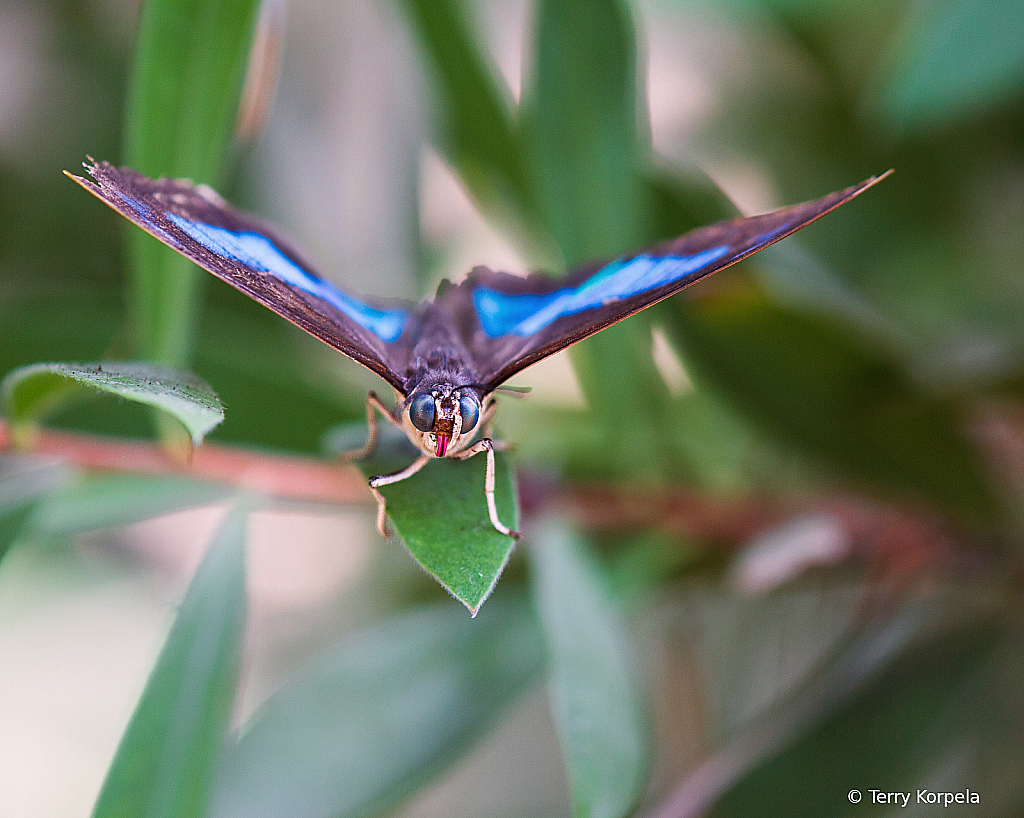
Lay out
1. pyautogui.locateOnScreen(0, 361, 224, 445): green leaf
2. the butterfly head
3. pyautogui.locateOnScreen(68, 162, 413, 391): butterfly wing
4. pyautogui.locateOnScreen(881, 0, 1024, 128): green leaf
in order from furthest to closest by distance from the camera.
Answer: pyautogui.locateOnScreen(881, 0, 1024, 128): green leaf < the butterfly head < pyautogui.locateOnScreen(68, 162, 413, 391): butterfly wing < pyautogui.locateOnScreen(0, 361, 224, 445): green leaf

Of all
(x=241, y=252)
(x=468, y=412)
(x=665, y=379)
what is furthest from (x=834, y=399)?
(x=241, y=252)

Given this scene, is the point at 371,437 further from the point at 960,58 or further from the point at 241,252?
the point at 960,58

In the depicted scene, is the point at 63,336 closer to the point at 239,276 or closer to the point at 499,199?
the point at 239,276

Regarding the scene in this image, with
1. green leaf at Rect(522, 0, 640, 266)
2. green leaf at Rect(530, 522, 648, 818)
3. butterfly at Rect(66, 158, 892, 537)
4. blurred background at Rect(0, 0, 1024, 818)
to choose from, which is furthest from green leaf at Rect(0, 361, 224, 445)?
green leaf at Rect(522, 0, 640, 266)

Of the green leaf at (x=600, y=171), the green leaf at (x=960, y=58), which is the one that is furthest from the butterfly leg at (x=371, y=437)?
the green leaf at (x=960, y=58)

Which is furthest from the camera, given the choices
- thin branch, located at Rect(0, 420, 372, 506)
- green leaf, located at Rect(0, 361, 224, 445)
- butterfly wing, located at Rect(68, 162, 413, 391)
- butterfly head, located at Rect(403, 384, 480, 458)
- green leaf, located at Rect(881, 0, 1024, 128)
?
green leaf, located at Rect(881, 0, 1024, 128)

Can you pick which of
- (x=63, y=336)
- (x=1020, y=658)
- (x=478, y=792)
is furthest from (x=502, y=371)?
(x=478, y=792)

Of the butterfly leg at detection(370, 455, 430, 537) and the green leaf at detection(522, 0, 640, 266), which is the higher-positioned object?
the green leaf at detection(522, 0, 640, 266)

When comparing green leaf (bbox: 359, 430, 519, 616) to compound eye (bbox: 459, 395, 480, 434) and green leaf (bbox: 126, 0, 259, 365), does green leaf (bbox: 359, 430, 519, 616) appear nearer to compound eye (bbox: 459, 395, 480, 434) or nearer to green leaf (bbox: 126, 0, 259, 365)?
compound eye (bbox: 459, 395, 480, 434)
